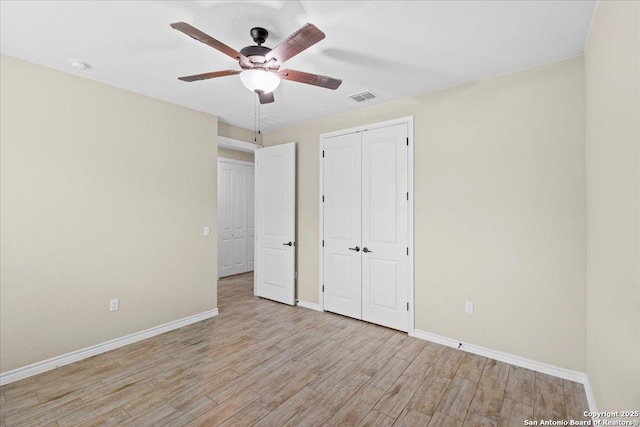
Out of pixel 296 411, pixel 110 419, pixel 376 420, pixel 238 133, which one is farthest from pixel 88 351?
pixel 238 133

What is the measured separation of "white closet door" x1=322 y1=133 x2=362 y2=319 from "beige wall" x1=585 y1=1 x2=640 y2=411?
2.18 meters

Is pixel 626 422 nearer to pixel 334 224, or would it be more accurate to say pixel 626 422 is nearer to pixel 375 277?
pixel 375 277

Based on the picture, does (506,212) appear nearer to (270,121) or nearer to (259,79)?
(259,79)

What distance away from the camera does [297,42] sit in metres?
1.64

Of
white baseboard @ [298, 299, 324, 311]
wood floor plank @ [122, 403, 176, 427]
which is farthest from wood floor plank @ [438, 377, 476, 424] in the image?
white baseboard @ [298, 299, 324, 311]

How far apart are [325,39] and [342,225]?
2.25 meters

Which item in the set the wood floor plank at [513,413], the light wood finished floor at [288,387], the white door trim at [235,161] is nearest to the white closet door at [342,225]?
the light wood finished floor at [288,387]

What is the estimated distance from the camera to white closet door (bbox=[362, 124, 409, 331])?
10.9ft

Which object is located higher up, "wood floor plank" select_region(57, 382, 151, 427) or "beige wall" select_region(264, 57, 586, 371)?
"beige wall" select_region(264, 57, 586, 371)

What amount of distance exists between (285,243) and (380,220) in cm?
154

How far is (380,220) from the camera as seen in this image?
3.49m

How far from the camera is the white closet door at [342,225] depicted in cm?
371

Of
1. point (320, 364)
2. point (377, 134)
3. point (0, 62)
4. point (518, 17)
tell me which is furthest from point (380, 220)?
point (0, 62)

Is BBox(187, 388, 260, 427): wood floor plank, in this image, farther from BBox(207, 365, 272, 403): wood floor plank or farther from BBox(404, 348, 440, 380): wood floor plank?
BBox(404, 348, 440, 380): wood floor plank
